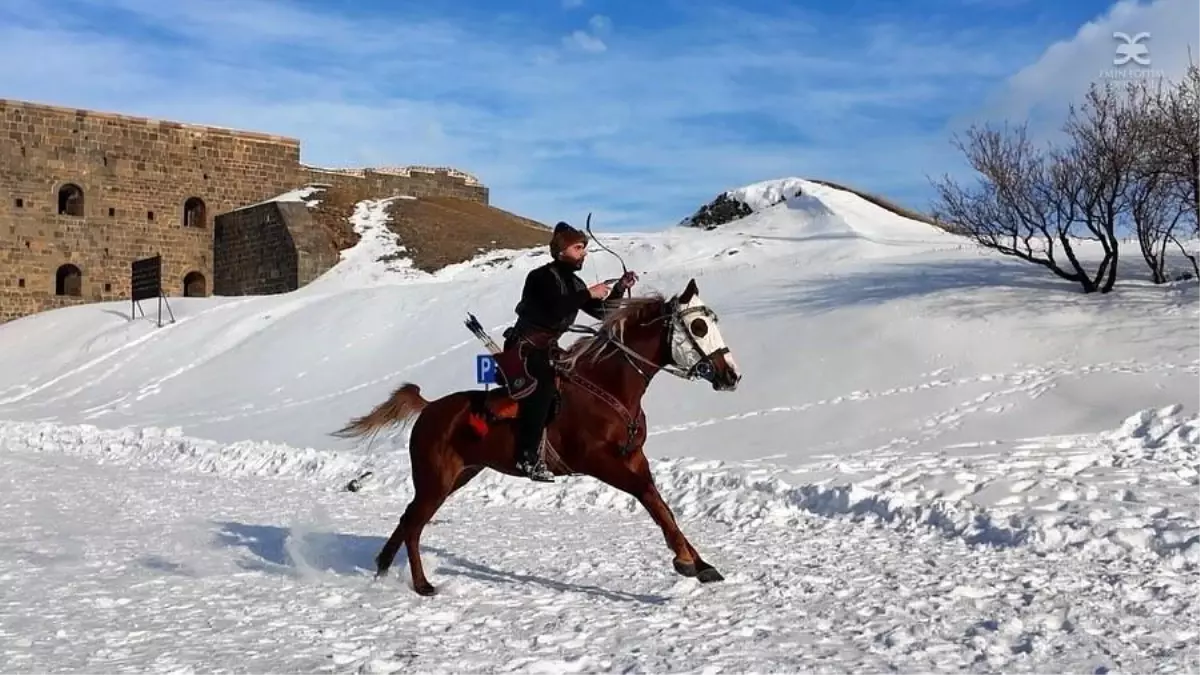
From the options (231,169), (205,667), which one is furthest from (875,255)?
(231,169)

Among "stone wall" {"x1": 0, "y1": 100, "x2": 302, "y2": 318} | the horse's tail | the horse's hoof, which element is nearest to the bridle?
the horse's hoof

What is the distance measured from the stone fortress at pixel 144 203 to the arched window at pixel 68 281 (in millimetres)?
53

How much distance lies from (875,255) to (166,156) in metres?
30.0

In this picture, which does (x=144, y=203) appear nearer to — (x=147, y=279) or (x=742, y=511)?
(x=147, y=279)

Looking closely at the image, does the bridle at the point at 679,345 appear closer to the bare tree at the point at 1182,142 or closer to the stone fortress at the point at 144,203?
the bare tree at the point at 1182,142

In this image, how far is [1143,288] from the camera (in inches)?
637

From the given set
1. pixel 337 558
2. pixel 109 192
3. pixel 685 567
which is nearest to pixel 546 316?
pixel 685 567

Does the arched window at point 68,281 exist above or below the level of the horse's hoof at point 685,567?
above

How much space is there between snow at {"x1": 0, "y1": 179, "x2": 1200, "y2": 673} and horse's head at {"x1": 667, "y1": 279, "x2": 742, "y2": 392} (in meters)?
1.38

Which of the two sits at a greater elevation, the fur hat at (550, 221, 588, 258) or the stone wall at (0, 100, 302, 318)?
the stone wall at (0, 100, 302, 318)

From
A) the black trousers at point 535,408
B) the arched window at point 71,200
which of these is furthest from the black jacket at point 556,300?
the arched window at point 71,200

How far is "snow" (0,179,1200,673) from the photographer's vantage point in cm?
557

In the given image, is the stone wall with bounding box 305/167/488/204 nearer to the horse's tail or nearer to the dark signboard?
the dark signboard

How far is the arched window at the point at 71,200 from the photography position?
4006 centimetres
